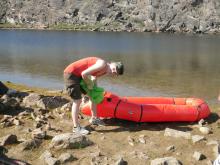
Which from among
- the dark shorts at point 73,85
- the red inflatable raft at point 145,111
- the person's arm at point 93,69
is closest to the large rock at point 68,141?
the dark shorts at point 73,85

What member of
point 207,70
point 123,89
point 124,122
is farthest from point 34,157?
point 207,70

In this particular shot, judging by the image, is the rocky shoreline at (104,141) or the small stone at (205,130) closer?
the rocky shoreline at (104,141)

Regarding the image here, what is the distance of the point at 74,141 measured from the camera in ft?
34.1

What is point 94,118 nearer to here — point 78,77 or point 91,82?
point 91,82

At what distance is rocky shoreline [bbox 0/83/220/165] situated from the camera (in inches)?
388

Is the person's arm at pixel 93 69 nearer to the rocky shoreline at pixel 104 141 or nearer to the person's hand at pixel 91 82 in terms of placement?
the person's hand at pixel 91 82

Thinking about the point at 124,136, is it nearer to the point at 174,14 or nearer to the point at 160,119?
the point at 160,119

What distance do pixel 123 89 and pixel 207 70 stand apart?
15336 mm

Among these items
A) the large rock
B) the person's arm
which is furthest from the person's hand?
the large rock

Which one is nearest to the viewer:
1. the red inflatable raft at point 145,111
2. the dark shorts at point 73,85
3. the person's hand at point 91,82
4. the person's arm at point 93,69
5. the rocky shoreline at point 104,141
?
the rocky shoreline at point 104,141

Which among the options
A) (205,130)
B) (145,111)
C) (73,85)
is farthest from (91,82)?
(205,130)

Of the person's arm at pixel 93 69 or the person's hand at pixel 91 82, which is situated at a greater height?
the person's arm at pixel 93 69

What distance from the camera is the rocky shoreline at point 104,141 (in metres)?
9.87

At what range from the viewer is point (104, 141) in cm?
1109
